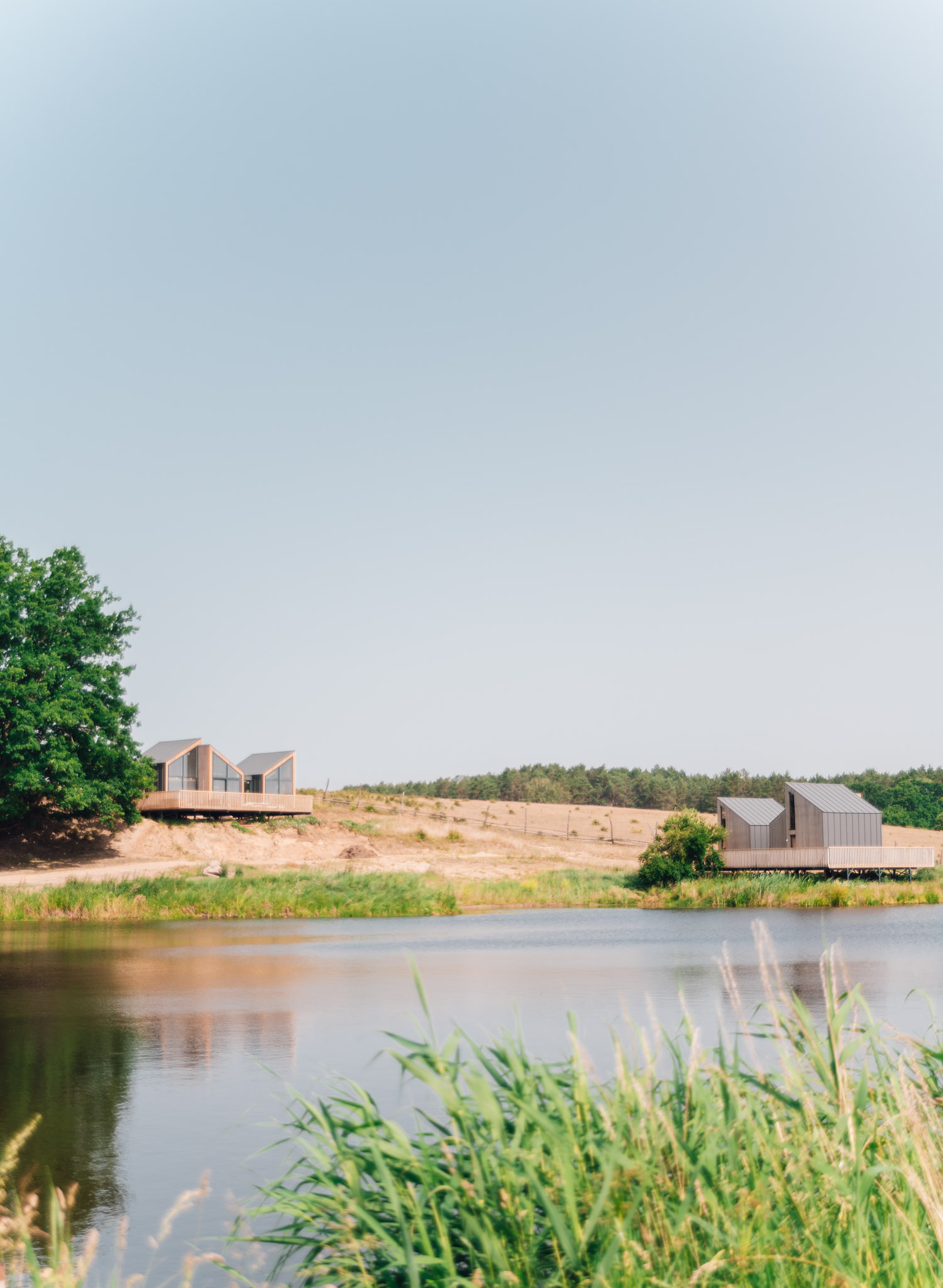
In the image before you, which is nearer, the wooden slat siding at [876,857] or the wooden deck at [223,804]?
the wooden slat siding at [876,857]

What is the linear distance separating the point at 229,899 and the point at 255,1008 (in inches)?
736

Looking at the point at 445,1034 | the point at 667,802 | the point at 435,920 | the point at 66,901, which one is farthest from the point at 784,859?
the point at 667,802

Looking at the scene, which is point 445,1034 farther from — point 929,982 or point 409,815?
point 409,815

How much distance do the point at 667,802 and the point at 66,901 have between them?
104 metres

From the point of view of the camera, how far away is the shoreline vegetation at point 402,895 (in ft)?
107

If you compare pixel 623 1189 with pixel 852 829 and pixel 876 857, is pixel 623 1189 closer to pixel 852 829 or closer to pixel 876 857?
pixel 876 857

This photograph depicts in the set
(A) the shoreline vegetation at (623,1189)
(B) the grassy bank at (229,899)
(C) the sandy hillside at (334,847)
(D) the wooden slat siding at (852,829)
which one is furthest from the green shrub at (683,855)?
(A) the shoreline vegetation at (623,1189)

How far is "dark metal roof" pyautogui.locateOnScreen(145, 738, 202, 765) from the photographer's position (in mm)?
61625

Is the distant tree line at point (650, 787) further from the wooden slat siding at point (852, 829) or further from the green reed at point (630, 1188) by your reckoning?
the green reed at point (630, 1188)

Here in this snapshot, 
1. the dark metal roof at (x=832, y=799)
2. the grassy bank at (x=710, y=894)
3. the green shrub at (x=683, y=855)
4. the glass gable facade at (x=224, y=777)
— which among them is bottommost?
the grassy bank at (x=710, y=894)

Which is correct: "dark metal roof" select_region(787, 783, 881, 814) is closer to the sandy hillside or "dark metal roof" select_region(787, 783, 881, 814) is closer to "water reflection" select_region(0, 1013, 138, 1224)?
the sandy hillside

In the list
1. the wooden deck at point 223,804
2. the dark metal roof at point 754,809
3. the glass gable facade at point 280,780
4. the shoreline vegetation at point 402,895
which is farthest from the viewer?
the glass gable facade at point 280,780

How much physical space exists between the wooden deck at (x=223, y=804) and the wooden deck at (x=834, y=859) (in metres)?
24.7

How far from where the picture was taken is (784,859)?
5366 centimetres
